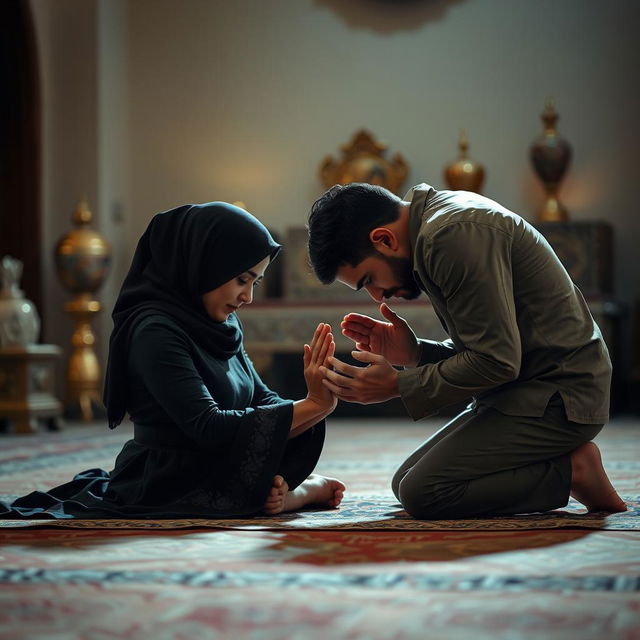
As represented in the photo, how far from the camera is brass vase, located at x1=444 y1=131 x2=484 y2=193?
7.06 metres

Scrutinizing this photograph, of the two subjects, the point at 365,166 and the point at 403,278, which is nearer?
the point at 403,278

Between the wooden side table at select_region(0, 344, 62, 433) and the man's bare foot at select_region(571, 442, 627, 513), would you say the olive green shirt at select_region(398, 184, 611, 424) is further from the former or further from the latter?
the wooden side table at select_region(0, 344, 62, 433)

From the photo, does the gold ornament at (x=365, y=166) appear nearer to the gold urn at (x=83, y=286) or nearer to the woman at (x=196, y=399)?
the gold urn at (x=83, y=286)

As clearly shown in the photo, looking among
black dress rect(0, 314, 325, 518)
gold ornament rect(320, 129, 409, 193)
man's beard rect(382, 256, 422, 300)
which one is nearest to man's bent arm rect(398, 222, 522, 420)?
man's beard rect(382, 256, 422, 300)

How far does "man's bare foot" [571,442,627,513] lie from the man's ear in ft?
2.16

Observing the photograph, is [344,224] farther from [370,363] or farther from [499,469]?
[499,469]

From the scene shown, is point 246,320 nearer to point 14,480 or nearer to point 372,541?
point 14,480

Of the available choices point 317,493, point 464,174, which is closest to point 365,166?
point 464,174

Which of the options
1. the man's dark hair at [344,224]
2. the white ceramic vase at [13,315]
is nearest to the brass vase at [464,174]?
the white ceramic vase at [13,315]

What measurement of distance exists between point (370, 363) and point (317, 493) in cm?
44

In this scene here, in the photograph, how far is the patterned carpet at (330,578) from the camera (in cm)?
144

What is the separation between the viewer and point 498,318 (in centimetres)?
226

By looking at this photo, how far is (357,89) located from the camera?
25.1ft

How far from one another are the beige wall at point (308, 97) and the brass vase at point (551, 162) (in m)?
0.29
